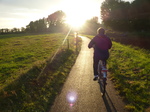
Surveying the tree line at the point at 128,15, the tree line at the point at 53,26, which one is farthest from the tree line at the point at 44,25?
the tree line at the point at 128,15

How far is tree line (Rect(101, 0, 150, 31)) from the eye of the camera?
36.0 meters

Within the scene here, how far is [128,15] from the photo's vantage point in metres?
42.5

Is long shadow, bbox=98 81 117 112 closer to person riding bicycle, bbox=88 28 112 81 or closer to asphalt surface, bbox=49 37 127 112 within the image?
asphalt surface, bbox=49 37 127 112

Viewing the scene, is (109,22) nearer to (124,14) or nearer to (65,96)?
(124,14)

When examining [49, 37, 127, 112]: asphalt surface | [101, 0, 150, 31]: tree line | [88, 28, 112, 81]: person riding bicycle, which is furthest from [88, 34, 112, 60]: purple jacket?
[101, 0, 150, 31]: tree line

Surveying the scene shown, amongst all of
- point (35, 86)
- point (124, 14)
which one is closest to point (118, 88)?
point (35, 86)

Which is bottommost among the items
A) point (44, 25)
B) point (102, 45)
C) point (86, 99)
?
point (86, 99)

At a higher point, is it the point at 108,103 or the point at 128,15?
the point at 128,15

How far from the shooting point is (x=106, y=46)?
494 cm

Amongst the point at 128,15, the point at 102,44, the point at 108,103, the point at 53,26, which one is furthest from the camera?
the point at 53,26

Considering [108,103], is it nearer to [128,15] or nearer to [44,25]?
[128,15]

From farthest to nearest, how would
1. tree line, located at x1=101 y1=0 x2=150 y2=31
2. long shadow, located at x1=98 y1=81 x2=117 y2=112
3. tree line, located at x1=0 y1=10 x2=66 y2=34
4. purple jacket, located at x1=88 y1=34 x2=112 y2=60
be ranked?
1. tree line, located at x1=0 y1=10 x2=66 y2=34
2. tree line, located at x1=101 y1=0 x2=150 y2=31
3. purple jacket, located at x1=88 y1=34 x2=112 y2=60
4. long shadow, located at x1=98 y1=81 x2=117 y2=112

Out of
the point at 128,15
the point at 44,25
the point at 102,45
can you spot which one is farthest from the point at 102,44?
the point at 44,25

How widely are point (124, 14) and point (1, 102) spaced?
46.5 m
